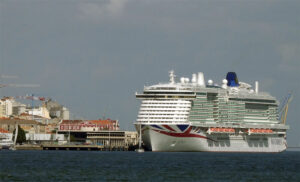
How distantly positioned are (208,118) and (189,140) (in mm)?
8762

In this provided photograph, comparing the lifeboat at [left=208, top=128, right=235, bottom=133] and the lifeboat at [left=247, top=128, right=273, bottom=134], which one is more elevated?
the lifeboat at [left=247, top=128, right=273, bottom=134]

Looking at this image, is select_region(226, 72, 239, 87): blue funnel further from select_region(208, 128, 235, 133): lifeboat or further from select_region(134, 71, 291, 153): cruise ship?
select_region(208, 128, 235, 133): lifeboat

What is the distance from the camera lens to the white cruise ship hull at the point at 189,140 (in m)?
125

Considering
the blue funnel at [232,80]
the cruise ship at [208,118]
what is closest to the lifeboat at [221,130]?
the cruise ship at [208,118]

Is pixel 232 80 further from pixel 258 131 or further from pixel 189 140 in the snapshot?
pixel 189 140

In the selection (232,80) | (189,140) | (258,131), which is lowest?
(189,140)

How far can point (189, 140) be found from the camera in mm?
126312

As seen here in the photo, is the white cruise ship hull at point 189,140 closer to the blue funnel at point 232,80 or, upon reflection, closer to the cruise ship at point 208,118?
the cruise ship at point 208,118

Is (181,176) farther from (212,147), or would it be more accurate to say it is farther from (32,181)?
(212,147)

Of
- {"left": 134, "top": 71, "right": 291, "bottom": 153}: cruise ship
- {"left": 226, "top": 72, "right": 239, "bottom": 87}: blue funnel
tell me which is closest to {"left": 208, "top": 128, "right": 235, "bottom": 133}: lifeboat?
{"left": 134, "top": 71, "right": 291, "bottom": 153}: cruise ship

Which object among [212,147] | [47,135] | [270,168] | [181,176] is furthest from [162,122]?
[47,135]

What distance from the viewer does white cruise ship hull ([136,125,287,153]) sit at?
125m

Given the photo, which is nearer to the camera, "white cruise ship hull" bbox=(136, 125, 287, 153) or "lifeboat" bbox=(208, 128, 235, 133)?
"white cruise ship hull" bbox=(136, 125, 287, 153)

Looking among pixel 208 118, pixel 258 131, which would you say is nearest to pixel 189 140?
pixel 208 118
